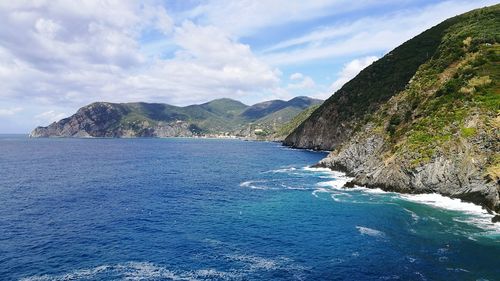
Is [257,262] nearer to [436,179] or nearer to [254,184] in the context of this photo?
[436,179]

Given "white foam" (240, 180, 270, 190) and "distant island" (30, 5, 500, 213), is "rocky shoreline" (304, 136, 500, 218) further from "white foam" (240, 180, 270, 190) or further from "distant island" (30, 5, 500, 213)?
"white foam" (240, 180, 270, 190)

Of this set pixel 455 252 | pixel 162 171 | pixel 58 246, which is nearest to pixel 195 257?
pixel 58 246

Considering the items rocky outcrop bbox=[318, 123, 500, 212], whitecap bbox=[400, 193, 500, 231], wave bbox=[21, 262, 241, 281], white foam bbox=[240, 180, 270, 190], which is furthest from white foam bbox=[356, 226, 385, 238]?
white foam bbox=[240, 180, 270, 190]

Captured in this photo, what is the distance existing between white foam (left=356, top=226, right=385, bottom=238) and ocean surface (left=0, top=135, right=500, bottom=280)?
0.18 metres

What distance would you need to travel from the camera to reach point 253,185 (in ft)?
407

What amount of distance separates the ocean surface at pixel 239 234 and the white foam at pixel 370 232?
180mm

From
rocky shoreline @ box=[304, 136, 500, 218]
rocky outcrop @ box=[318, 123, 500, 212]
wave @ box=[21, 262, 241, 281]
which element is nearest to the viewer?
wave @ box=[21, 262, 241, 281]

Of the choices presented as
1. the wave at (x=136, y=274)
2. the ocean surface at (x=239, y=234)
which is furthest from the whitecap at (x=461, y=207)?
the wave at (x=136, y=274)

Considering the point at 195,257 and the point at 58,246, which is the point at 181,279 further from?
the point at 58,246

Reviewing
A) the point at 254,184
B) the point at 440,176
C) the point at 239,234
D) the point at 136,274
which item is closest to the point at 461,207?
the point at 440,176

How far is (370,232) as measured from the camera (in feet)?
234

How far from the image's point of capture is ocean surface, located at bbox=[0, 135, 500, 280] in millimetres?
54906

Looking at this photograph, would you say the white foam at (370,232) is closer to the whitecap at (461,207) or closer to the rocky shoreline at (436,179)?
the whitecap at (461,207)

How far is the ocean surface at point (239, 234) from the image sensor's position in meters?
54.9
